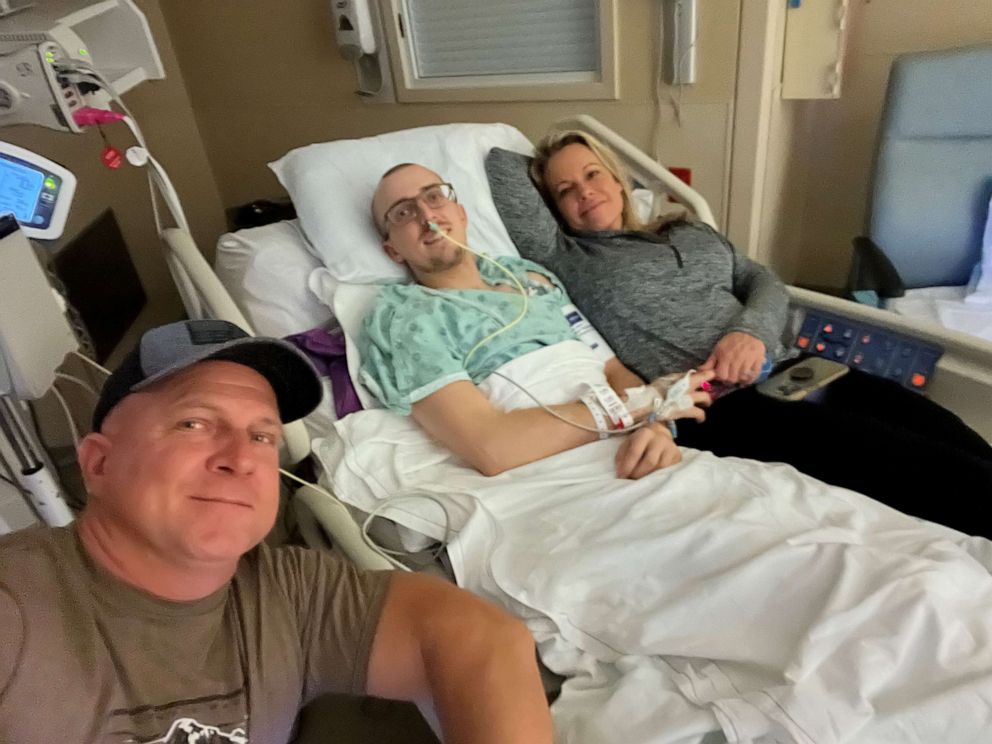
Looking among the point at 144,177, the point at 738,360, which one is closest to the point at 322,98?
the point at 144,177

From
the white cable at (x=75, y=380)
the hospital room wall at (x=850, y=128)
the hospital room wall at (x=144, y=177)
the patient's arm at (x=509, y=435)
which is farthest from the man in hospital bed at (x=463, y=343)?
the hospital room wall at (x=144, y=177)

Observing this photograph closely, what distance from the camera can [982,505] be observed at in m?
1.36

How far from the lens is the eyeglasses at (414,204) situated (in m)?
1.72

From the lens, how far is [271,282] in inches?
70.0

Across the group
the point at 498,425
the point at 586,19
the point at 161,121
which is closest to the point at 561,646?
the point at 498,425

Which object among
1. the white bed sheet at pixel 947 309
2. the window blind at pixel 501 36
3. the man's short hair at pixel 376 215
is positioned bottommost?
the white bed sheet at pixel 947 309

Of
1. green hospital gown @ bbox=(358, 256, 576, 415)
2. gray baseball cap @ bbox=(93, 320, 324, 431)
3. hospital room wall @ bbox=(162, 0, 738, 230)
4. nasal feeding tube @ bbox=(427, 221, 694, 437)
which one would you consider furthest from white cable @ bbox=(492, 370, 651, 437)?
hospital room wall @ bbox=(162, 0, 738, 230)

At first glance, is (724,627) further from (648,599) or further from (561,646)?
(561,646)

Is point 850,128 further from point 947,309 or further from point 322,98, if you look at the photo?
point 322,98

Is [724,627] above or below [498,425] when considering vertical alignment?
below

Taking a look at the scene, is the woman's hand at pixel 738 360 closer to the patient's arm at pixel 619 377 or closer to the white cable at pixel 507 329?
the patient's arm at pixel 619 377

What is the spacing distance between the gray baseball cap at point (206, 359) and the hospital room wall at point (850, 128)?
1.90 metres

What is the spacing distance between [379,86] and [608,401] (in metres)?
1.77

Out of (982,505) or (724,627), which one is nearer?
(724,627)
